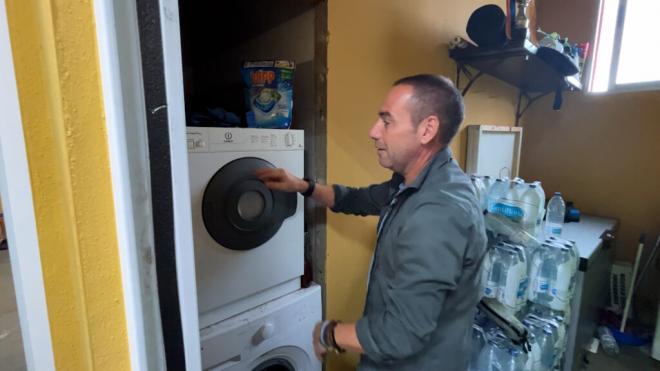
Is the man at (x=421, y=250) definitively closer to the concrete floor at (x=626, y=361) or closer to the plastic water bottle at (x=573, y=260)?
the plastic water bottle at (x=573, y=260)

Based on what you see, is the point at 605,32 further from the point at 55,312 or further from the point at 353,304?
the point at 55,312

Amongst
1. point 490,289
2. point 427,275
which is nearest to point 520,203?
point 490,289

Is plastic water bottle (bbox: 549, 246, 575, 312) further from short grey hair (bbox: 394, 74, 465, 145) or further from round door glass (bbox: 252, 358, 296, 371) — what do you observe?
round door glass (bbox: 252, 358, 296, 371)

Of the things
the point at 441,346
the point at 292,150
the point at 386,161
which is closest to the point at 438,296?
the point at 441,346

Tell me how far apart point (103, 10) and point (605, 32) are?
11.6 ft

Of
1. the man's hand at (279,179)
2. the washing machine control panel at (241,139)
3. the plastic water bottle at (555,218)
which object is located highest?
the washing machine control panel at (241,139)

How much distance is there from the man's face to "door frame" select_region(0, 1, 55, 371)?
868mm

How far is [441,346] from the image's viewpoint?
0.96 m

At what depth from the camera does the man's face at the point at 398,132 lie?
98 centimetres

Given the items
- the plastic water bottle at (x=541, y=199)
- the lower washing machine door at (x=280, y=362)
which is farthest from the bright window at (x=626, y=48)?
the lower washing machine door at (x=280, y=362)

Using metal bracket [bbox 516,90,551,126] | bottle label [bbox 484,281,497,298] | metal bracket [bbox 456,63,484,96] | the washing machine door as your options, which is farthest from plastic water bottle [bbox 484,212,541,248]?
metal bracket [bbox 516,90,551,126]

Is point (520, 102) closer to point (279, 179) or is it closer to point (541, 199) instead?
point (541, 199)

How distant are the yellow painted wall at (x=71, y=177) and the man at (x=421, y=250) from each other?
0.62 metres

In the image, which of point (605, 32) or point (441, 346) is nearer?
point (441, 346)
